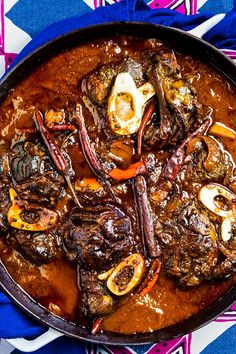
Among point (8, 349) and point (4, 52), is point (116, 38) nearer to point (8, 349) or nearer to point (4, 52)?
point (4, 52)

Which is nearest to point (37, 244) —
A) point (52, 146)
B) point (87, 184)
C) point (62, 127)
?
point (87, 184)

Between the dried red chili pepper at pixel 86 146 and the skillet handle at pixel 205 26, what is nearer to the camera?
the dried red chili pepper at pixel 86 146

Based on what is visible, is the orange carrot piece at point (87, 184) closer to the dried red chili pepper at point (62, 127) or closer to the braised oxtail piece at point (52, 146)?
the braised oxtail piece at point (52, 146)

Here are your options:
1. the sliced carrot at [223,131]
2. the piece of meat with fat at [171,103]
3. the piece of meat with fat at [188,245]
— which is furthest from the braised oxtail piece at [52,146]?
the sliced carrot at [223,131]

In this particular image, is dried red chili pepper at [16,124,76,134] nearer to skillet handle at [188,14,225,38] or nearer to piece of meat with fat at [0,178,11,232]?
piece of meat with fat at [0,178,11,232]

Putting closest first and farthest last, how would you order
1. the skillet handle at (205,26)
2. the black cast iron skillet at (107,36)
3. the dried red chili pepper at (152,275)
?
the black cast iron skillet at (107,36) < the dried red chili pepper at (152,275) < the skillet handle at (205,26)

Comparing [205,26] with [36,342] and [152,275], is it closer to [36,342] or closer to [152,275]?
[152,275]

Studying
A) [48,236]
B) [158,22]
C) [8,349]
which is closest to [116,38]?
[158,22]
